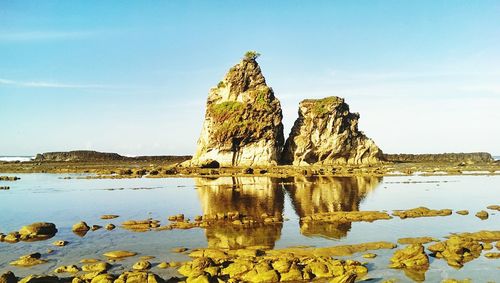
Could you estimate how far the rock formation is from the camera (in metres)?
110

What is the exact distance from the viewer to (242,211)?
139ft

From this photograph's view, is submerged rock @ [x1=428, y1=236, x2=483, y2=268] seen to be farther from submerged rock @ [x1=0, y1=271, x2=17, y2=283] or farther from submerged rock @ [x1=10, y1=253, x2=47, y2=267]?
submerged rock @ [x1=10, y1=253, x2=47, y2=267]

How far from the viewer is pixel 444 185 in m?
68.3

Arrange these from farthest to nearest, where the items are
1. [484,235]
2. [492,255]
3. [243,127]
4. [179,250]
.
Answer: [243,127], [484,235], [179,250], [492,255]

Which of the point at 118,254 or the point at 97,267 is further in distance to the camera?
the point at 118,254

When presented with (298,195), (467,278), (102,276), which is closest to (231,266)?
(102,276)

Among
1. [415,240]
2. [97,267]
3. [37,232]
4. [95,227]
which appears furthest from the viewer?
[95,227]

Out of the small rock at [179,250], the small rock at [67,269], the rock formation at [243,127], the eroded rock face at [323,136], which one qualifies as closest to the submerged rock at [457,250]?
the small rock at [179,250]

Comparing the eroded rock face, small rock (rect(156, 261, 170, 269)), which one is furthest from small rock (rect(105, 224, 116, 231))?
the eroded rock face

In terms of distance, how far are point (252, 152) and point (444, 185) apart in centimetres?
5207

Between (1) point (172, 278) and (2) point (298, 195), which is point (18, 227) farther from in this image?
(2) point (298, 195)

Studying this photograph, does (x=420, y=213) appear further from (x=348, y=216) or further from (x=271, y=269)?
(x=271, y=269)

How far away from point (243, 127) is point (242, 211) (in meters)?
67.8

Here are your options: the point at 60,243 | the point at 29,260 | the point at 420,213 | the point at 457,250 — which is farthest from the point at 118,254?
the point at 420,213
